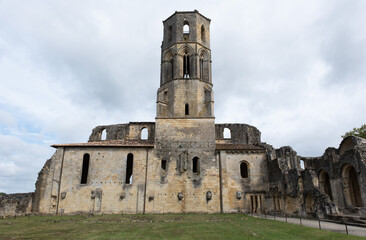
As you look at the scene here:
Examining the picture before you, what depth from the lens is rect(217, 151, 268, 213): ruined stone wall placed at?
76.7ft

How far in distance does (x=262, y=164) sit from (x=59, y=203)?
19.0 m

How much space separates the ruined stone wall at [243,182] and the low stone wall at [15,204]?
677 inches

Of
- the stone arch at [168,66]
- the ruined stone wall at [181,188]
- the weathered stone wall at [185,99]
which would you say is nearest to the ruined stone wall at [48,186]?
the ruined stone wall at [181,188]

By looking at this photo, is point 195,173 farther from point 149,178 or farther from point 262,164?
point 262,164

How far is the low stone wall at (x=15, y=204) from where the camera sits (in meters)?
21.9

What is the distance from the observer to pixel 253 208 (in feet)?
76.9

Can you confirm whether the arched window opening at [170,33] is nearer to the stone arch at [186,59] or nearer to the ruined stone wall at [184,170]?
the stone arch at [186,59]

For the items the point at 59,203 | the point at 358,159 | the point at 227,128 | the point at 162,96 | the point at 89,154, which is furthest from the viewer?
the point at 227,128

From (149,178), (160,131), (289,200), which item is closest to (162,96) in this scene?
(160,131)

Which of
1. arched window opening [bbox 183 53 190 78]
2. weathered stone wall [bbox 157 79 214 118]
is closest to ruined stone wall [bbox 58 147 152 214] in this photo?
weathered stone wall [bbox 157 79 214 118]

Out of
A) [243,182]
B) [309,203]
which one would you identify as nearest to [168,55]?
[243,182]

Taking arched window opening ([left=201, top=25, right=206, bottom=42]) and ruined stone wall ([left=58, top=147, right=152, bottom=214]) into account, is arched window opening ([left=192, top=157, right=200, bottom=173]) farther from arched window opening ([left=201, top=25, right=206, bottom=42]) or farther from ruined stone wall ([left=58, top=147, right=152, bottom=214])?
arched window opening ([left=201, top=25, right=206, bottom=42])

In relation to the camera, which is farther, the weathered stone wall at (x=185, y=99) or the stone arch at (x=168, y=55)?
the stone arch at (x=168, y=55)

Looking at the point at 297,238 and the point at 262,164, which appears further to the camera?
the point at 262,164
